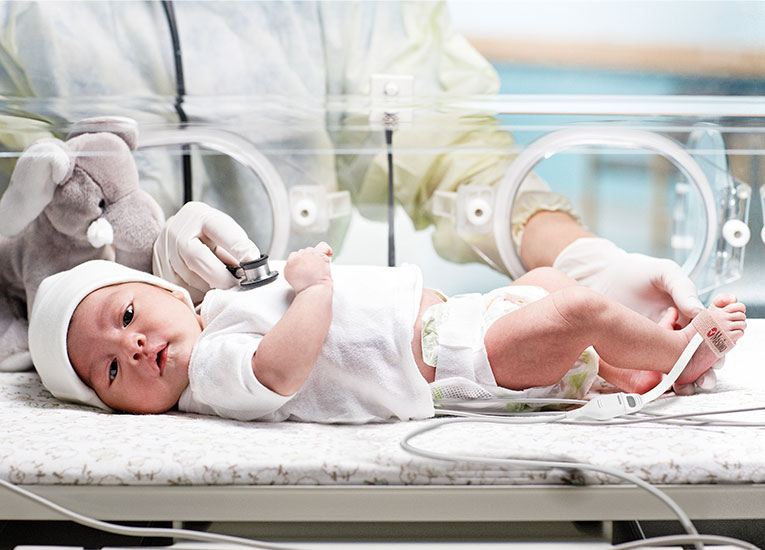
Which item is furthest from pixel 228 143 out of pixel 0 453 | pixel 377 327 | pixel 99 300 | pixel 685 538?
pixel 685 538

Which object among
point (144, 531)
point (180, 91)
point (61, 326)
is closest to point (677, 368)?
point (144, 531)

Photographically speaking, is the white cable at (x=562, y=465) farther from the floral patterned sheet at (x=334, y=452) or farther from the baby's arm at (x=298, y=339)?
the baby's arm at (x=298, y=339)

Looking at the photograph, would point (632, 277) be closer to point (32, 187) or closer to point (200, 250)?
point (200, 250)

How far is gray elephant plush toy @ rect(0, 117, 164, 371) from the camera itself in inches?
48.8

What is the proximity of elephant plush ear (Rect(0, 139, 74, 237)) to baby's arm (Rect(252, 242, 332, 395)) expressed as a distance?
0.51 m

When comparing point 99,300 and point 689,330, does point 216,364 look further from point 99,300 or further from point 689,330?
Answer: point 689,330

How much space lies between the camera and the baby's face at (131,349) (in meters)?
1.02

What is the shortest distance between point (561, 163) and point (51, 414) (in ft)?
3.51

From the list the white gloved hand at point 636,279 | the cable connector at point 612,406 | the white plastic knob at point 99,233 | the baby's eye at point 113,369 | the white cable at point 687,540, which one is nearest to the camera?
the white cable at point 687,540

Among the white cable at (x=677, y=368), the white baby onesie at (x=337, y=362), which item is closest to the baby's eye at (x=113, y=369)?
the white baby onesie at (x=337, y=362)

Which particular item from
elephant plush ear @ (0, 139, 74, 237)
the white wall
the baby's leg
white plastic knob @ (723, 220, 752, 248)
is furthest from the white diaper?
the white wall

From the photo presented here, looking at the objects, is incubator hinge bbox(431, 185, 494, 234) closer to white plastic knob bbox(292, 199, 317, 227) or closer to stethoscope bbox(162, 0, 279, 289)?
white plastic knob bbox(292, 199, 317, 227)

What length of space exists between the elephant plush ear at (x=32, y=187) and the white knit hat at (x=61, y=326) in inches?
6.8

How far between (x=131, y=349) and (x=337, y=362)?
291 mm
